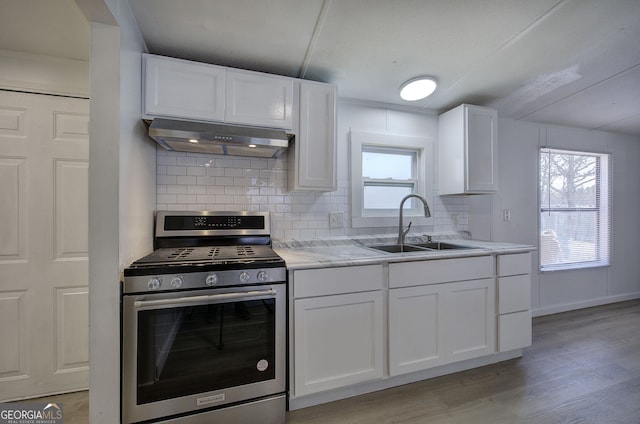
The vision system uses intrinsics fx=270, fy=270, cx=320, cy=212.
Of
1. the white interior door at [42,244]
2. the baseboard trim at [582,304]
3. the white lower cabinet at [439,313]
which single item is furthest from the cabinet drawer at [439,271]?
the white interior door at [42,244]

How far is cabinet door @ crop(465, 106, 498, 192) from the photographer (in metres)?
2.45

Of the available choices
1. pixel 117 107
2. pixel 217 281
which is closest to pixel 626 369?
pixel 217 281

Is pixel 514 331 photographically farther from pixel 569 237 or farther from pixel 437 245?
pixel 569 237

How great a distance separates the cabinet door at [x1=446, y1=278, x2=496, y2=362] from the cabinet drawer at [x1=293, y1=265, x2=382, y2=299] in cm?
63

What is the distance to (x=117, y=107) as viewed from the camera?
1275mm

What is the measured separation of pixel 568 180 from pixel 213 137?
161 inches

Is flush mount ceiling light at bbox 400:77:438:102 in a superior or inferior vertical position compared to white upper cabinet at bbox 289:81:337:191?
superior

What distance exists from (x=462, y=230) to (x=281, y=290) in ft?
7.08

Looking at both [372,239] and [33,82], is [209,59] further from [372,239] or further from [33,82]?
[372,239]

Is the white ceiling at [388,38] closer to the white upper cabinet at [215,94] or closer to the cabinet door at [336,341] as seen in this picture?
the white upper cabinet at [215,94]

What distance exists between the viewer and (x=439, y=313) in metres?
1.90

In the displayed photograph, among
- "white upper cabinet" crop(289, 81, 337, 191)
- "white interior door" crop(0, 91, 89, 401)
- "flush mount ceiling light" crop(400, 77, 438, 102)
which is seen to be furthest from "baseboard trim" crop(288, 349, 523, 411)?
"flush mount ceiling light" crop(400, 77, 438, 102)

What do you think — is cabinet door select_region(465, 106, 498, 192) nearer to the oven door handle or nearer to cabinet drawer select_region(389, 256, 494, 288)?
cabinet drawer select_region(389, 256, 494, 288)

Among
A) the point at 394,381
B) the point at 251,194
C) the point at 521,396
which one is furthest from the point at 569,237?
the point at 251,194
